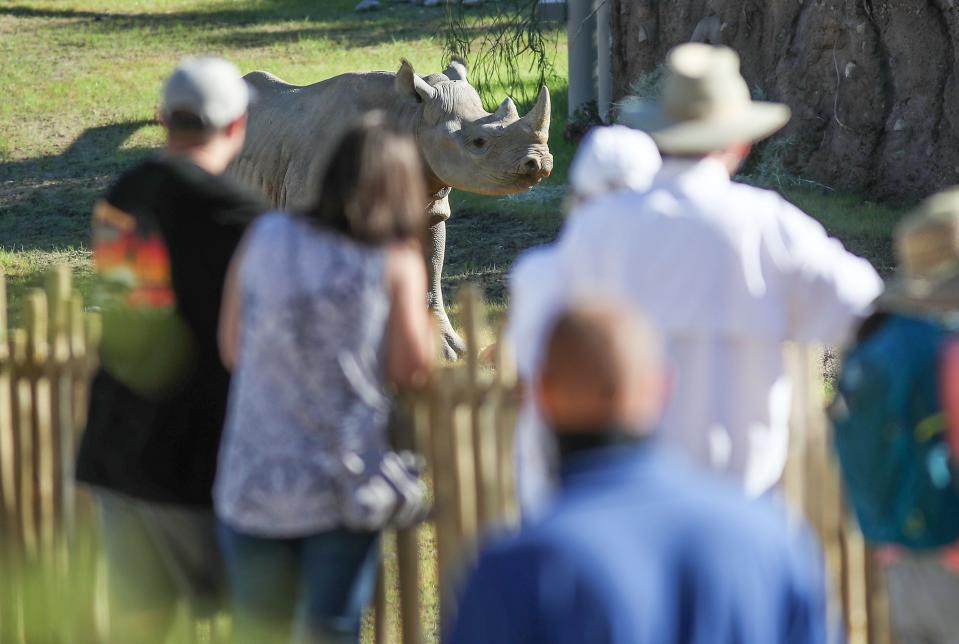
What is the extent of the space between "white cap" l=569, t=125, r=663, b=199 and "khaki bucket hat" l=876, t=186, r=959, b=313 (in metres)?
0.78

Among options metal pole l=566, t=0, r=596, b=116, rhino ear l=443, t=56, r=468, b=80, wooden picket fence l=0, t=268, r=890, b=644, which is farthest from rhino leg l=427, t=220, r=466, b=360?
metal pole l=566, t=0, r=596, b=116

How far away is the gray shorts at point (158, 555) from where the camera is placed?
3.95 metres

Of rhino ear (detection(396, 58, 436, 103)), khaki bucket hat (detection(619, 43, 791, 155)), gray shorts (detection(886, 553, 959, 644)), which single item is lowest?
gray shorts (detection(886, 553, 959, 644))

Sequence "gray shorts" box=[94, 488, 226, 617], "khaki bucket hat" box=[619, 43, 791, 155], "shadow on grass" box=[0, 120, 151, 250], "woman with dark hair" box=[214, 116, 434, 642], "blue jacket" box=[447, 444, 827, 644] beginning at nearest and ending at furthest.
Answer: "blue jacket" box=[447, 444, 827, 644], "woman with dark hair" box=[214, 116, 434, 642], "khaki bucket hat" box=[619, 43, 791, 155], "gray shorts" box=[94, 488, 226, 617], "shadow on grass" box=[0, 120, 151, 250]

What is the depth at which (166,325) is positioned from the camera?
3883mm

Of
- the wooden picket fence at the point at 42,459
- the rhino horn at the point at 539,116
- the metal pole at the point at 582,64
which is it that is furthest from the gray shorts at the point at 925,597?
the metal pole at the point at 582,64

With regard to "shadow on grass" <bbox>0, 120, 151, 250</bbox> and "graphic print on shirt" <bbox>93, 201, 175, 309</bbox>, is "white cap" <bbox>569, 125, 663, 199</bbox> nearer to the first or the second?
"graphic print on shirt" <bbox>93, 201, 175, 309</bbox>

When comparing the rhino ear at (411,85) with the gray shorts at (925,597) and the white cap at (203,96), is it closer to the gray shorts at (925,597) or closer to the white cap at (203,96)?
the white cap at (203,96)

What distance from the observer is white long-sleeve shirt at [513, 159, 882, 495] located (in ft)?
12.0

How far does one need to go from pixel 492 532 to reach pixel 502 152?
5114 mm

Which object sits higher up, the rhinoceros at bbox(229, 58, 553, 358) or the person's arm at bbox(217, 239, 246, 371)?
the person's arm at bbox(217, 239, 246, 371)

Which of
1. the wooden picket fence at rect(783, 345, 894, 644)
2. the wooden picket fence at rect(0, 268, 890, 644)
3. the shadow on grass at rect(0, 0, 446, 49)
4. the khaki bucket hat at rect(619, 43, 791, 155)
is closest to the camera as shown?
the khaki bucket hat at rect(619, 43, 791, 155)

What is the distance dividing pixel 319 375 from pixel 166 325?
0.55 metres

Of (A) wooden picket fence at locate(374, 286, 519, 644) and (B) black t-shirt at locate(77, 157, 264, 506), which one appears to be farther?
(A) wooden picket fence at locate(374, 286, 519, 644)
